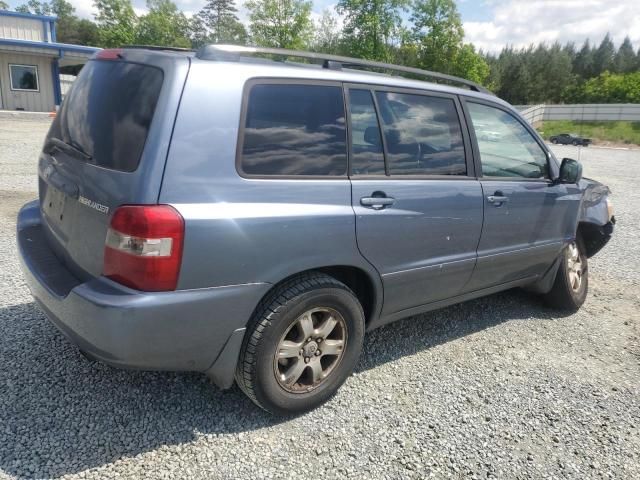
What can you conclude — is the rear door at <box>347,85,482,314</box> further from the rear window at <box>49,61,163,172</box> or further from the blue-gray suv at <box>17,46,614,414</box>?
the rear window at <box>49,61,163,172</box>

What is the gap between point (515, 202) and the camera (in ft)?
11.9

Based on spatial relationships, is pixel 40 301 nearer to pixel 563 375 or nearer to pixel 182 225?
pixel 182 225

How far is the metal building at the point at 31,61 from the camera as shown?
23.3 metres

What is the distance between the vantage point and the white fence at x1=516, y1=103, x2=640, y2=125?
4759 cm

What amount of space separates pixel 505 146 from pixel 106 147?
286 cm

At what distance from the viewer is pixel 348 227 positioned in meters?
2.64

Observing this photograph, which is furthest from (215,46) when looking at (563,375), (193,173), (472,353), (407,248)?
(563,375)

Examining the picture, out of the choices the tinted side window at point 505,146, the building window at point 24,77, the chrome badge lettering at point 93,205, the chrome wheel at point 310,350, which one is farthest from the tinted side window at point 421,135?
the building window at point 24,77

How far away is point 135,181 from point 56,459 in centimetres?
135

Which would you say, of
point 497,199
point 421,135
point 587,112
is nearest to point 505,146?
point 497,199

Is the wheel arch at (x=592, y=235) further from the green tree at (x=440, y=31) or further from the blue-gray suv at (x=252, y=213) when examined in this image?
the green tree at (x=440, y=31)

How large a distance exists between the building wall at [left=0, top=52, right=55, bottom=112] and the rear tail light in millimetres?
26831

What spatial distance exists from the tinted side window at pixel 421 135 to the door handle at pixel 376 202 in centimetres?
21

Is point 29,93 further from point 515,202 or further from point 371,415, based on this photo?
point 371,415
